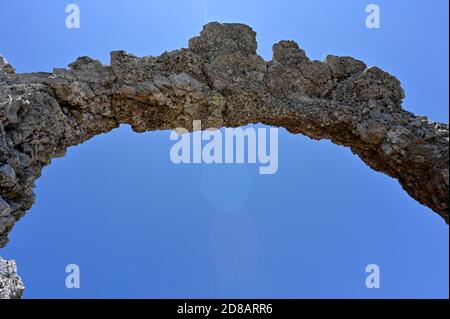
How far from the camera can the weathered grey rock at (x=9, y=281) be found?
11547 mm

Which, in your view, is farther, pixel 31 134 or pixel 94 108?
pixel 94 108

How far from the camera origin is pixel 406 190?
40.5 ft

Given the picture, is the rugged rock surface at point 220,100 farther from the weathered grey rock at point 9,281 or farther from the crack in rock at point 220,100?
the weathered grey rock at point 9,281

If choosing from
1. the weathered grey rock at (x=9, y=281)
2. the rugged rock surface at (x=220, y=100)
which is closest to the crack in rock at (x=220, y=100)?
the rugged rock surface at (x=220, y=100)

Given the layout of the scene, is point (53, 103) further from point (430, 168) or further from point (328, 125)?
point (430, 168)

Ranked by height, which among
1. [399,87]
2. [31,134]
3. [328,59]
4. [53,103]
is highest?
[328,59]

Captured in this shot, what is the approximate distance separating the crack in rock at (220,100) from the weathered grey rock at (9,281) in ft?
6.45

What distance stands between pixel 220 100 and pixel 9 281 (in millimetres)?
8227

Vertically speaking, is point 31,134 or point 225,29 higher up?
point 225,29
